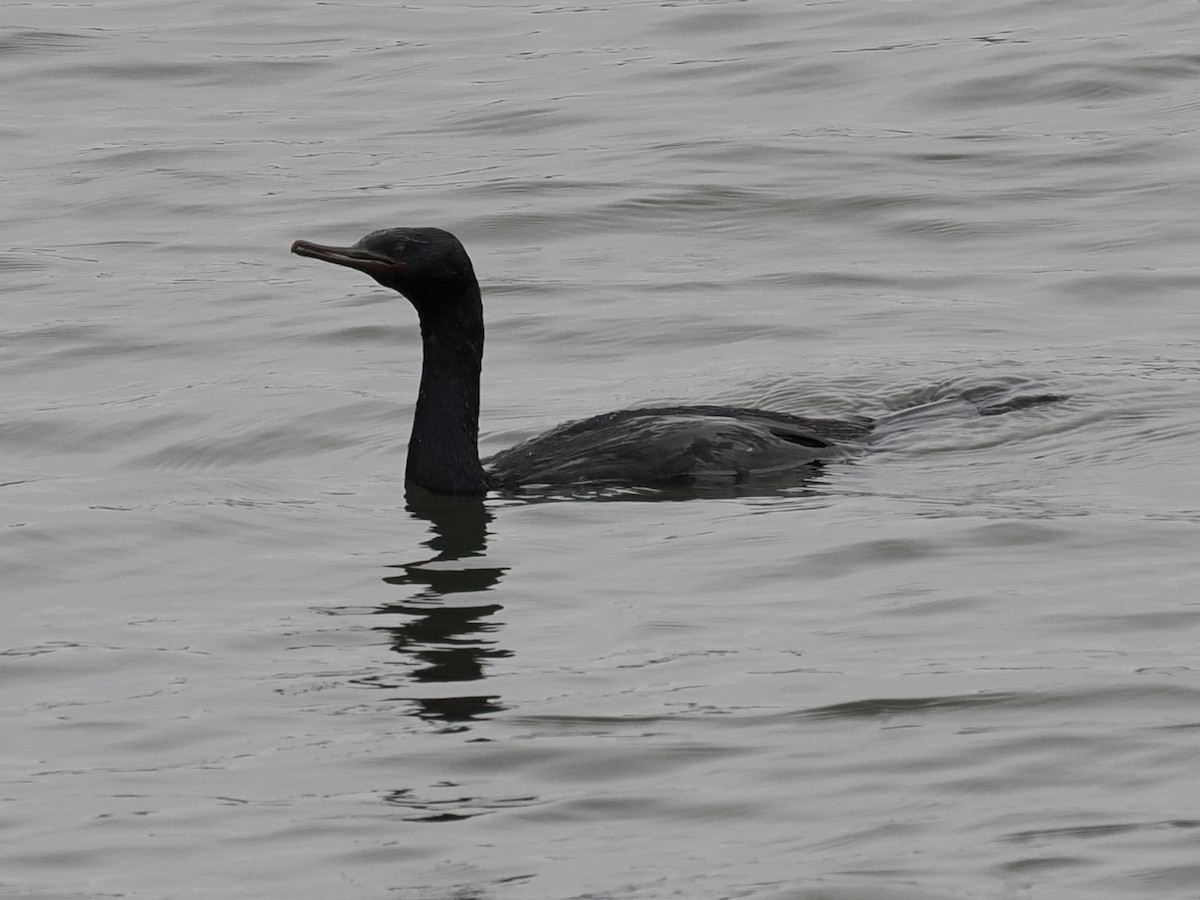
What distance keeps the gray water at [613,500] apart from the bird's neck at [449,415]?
6.8 inches

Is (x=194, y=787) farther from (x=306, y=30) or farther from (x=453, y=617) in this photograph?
(x=306, y=30)

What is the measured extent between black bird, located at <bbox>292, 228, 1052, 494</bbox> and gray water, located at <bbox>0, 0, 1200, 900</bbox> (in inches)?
6.8

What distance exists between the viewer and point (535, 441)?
9922 millimetres

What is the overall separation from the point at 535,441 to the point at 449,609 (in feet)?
6.09

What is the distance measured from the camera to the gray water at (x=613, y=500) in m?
6.03

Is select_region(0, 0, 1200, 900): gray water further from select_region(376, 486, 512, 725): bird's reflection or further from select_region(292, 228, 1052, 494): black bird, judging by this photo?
select_region(292, 228, 1052, 494): black bird

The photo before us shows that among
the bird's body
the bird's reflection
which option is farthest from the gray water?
the bird's body

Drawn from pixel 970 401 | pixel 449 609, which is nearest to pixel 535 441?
pixel 449 609

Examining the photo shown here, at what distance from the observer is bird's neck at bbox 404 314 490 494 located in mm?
9594

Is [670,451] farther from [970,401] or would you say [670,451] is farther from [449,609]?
[970,401]

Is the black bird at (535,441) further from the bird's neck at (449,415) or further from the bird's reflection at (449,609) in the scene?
the bird's reflection at (449,609)

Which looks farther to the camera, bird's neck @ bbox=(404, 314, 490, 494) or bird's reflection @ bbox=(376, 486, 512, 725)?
bird's neck @ bbox=(404, 314, 490, 494)

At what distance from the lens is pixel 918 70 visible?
19234mm

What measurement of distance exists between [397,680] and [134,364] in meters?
5.52
